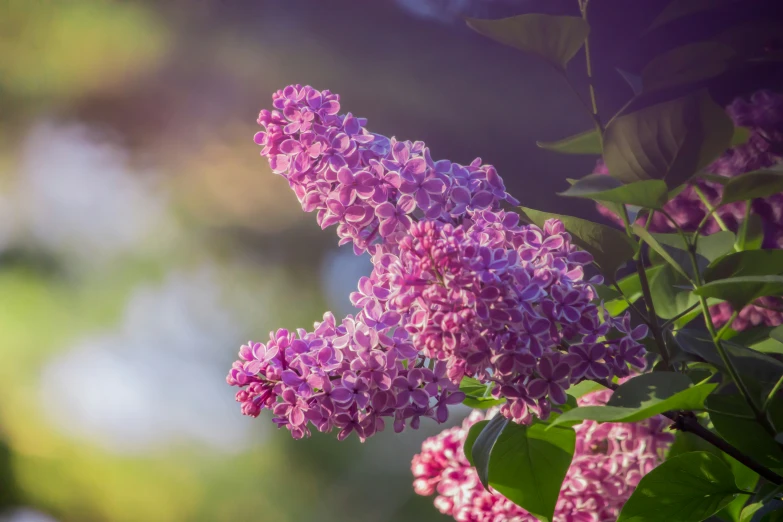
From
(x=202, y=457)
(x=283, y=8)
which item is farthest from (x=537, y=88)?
(x=202, y=457)

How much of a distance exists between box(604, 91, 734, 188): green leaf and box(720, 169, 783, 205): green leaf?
0.7 inches

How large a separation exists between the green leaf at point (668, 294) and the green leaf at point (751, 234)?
46 millimetres

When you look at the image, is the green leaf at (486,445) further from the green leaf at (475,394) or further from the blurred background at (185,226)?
the blurred background at (185,226)

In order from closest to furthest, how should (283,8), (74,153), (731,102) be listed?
(731,102) → (283,8) → (74,153)

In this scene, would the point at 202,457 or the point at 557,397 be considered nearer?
the point at 557,397

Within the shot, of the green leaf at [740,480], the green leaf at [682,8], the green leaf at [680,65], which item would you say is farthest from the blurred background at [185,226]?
the green leaf at [740,480]

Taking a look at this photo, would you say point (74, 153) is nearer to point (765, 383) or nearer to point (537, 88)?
point (537, 88)

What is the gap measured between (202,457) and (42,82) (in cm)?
59

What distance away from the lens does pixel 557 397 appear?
0.88 feet

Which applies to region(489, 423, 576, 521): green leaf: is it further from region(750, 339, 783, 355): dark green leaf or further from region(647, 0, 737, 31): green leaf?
region(647, 0, 737, 31): green leaf

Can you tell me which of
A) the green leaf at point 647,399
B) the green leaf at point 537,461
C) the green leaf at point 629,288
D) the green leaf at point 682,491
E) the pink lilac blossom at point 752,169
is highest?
the pink lilac blossom at point 752,169

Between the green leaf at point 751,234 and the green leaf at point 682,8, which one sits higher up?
the green leaf at point 682,8

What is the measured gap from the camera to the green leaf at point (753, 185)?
32 centimetres

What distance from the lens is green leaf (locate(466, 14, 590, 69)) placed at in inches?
13.9
